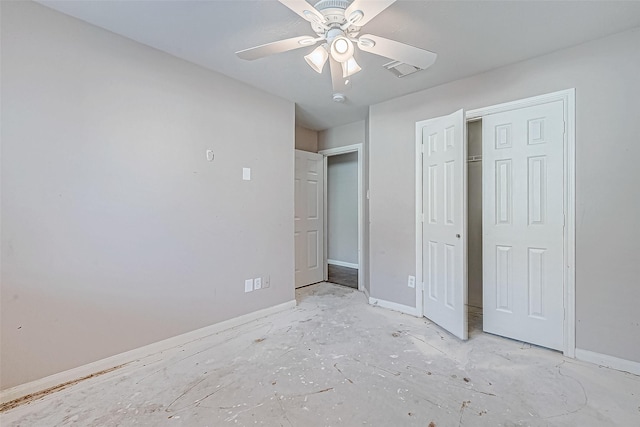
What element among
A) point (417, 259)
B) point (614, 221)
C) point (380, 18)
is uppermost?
point (380, 18)

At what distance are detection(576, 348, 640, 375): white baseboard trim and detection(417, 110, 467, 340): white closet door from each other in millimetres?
780

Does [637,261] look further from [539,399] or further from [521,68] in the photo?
[521,68]

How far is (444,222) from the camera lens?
8.72 ft

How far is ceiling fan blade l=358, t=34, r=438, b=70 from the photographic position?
148 cm

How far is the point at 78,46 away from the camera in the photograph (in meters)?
1.87

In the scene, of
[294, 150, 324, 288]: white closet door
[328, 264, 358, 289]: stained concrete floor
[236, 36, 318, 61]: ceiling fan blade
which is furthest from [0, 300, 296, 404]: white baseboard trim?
[236, 36, 318, 61]: ceiling fan blade

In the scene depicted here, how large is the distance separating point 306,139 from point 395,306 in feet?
8.70

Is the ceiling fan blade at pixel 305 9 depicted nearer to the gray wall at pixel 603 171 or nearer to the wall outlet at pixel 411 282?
the gray wall at pixel 603 171

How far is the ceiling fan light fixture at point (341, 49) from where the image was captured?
5.02ft

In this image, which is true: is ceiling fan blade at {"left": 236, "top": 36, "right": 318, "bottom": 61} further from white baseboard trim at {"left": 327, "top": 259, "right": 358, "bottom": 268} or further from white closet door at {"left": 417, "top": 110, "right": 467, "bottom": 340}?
white baseboard trim at {"left": 327, "top": 259, "right": 358, "bottom": 268}

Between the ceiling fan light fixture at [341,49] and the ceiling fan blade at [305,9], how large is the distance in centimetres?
13

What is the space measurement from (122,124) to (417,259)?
2.85 metres

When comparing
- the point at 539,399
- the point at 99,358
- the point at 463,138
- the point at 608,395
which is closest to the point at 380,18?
the point at 463,138

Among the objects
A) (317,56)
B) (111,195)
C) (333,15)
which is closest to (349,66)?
(317,56)
